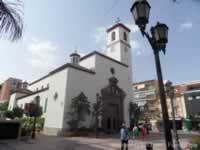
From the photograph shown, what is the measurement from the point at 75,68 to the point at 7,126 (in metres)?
10.1

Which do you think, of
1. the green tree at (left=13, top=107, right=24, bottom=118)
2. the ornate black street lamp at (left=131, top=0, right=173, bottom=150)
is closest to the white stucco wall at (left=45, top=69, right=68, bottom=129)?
the green tree at (left=13, top=107, right=24, bottom=118)

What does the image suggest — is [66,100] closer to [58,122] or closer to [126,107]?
[58,122]

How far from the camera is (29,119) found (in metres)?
25.4

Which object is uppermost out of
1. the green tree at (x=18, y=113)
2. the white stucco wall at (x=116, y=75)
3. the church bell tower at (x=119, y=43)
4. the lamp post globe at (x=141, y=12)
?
the church bell tower at (x=119, y=43)

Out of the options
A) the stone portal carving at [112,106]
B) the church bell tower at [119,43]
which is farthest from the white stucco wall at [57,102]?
the church bell tower at [119,43]

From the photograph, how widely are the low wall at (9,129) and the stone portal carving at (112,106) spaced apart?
436 inches

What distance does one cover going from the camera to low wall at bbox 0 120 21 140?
1374 centimetres

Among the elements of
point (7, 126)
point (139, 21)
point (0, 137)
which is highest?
point (139, 21)

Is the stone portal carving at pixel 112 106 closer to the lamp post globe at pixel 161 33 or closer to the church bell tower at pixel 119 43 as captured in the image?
the church bell tower at pixel 119 43

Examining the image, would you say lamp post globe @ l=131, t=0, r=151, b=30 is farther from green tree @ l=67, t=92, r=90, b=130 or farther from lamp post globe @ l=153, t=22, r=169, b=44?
green tree @ l=67, t=92, r=90, b=130

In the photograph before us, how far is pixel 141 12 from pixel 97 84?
64.9 feet

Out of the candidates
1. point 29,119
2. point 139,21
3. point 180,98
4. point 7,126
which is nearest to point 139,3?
point 139,21

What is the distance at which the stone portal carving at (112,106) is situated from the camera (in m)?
23.1

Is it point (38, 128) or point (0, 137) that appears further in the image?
point (38, 128)
